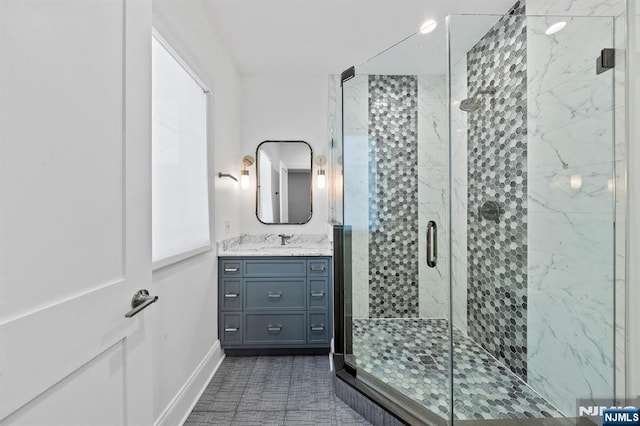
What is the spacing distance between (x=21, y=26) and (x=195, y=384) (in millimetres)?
1955

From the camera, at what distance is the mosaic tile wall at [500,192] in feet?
6.05

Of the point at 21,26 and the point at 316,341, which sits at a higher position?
the point at 21,26

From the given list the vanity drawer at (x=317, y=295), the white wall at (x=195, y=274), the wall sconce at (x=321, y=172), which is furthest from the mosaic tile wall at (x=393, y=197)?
the white wall at (x=195, y=274)

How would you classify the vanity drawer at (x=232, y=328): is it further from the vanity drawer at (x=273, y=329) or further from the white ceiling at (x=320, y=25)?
the white ceiling at (x=320, y=25)

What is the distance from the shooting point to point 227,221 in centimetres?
269

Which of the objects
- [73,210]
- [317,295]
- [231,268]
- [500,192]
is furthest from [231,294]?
[500,192]

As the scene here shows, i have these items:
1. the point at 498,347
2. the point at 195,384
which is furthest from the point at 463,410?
the point at 195,384

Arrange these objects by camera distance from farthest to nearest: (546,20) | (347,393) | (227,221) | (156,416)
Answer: (227,221)
(347,393)
(546,20)
(156,416)

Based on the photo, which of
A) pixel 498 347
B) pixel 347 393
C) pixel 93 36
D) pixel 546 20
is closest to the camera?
pixel 93 36

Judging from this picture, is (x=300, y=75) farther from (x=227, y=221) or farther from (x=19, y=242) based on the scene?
(x=19, y=242)

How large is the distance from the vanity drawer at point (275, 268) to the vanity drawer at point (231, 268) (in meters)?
0.06

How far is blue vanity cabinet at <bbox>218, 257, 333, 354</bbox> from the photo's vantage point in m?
2.46

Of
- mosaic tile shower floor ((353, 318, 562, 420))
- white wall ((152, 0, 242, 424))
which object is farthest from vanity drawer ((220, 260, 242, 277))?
mosaic tile shower floor ((353, 318, 562, 420))

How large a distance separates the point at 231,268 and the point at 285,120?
1.69 m
